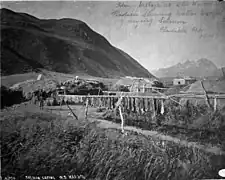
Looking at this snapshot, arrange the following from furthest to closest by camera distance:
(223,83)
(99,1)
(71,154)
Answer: (223,83)
(99,1)
(71,154)

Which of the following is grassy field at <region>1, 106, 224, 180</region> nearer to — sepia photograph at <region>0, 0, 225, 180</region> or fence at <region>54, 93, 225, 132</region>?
sepia photograph at <region>0, 0, 225, 180</region>

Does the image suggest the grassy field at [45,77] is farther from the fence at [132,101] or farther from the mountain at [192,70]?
the mountain at [192,70]

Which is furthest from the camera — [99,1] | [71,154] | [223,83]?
[223,83]

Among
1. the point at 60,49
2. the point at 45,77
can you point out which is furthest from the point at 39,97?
the point at 60,49

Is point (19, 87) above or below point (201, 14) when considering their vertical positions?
below

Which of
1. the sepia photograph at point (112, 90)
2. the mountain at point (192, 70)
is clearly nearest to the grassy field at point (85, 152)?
the sepia photograph at point (112, 90)

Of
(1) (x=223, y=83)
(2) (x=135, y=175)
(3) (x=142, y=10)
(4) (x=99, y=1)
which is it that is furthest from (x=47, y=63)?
(1) (x=223, y=83)

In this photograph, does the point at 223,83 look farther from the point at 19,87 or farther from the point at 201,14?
the point at 19,87
